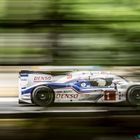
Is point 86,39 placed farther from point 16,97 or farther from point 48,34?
point 16,97

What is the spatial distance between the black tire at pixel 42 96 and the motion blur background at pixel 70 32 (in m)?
0.15

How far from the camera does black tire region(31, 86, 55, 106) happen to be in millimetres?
2469

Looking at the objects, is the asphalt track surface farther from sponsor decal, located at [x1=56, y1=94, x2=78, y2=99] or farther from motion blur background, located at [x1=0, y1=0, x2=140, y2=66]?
motion blur background, located at [x1=0, y1=0, x2=140, y2=66]

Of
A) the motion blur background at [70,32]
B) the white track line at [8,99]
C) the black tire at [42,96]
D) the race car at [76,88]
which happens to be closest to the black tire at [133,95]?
the race car at [76,88]

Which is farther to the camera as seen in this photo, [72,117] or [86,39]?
[72,117]

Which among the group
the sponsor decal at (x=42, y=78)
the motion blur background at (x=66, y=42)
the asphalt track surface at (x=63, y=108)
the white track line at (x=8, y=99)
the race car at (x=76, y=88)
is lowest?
the asphalt track surface at (x=63, y=108)

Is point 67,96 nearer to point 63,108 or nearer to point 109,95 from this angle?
point 63,108

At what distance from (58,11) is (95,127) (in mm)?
625

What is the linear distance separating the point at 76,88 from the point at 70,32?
318 mm

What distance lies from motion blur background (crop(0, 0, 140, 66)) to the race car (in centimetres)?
10

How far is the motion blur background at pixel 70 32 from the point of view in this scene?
2277 mm

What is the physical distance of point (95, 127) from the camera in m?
2.56

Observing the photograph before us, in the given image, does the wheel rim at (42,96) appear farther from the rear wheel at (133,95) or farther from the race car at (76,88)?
the rear wheel at (133,95)

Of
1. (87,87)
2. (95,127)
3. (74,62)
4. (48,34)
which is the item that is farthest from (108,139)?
(48,34)
